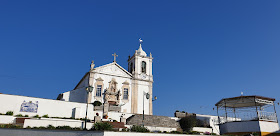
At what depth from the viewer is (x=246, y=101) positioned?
31828 mm

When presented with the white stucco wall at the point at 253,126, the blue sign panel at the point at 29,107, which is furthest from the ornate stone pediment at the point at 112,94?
the white stucco wall at the point at 253,126

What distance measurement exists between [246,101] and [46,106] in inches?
1055

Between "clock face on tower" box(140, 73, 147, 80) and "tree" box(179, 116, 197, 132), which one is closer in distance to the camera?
"tree" box(179, 116, 197, 132)

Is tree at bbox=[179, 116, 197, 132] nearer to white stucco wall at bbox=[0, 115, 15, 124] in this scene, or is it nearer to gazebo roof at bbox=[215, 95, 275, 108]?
gazebo roof at bbox=[215, 95, 275, 108]

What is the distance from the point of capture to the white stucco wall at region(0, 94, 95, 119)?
28.2m

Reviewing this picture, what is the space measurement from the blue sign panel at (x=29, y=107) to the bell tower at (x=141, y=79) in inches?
659

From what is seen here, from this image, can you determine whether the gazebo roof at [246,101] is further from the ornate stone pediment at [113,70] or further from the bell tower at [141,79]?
the ornate stone pediment at [113,70]

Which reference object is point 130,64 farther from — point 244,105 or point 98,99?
point 244,105

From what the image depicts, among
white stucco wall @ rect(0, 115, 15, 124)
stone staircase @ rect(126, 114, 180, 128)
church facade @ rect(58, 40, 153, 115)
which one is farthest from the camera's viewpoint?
church facade @ rect(58, 40, 153, 115)

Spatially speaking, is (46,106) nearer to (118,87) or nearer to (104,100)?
(104,100)

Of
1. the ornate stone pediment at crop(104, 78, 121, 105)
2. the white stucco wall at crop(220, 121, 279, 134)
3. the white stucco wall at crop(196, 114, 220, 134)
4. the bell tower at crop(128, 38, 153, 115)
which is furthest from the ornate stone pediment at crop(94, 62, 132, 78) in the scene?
the white stucco wall at crop(220, 121, 279, 134)

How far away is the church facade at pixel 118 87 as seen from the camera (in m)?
39.6

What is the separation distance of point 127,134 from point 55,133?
5651 mm

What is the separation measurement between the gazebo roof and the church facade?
1222 cm
